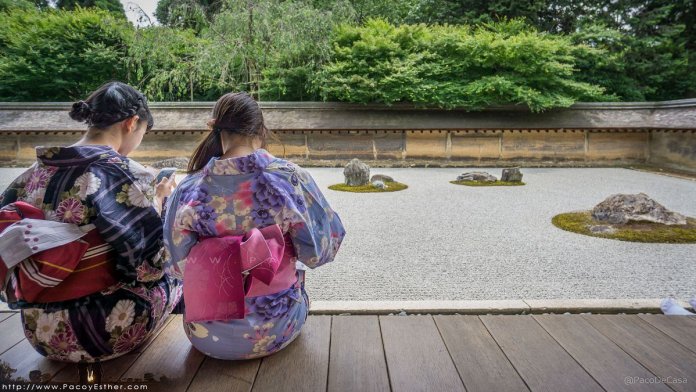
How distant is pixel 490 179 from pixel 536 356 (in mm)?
7307

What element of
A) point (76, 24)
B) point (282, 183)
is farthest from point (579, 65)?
point (76, 24)

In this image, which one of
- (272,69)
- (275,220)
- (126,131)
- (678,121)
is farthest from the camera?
(272,69)

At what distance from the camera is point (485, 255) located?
3666 mm

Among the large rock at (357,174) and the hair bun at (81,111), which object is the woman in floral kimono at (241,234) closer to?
the hair bun at (81,111)

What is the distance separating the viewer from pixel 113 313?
1.46 metres

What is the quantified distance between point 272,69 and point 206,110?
251 centimetres

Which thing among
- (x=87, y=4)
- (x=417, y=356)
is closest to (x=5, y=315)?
(x=417, y=356)

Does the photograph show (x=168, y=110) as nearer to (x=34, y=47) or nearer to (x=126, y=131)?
(x=34, y=47)

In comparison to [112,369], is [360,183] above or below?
above

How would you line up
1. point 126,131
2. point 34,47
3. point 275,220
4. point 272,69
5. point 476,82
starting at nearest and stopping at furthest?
point 275,220
point 126,131
point 476,82
point 272,69
point 34,47

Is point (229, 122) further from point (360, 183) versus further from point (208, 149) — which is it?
point (360, 183)

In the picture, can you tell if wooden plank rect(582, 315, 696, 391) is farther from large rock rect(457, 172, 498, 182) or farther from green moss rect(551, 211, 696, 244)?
large rock rect(457, 172, 498, 182)

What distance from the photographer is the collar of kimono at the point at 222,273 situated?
1.29 meters

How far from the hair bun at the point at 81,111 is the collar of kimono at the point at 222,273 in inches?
28.4
